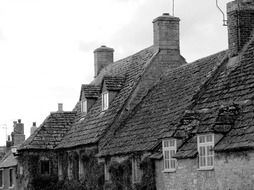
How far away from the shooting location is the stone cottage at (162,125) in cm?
2311

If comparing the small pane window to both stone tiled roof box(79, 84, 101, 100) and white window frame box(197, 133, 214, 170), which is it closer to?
stone tiled roof box(79, 84, 101, 100)

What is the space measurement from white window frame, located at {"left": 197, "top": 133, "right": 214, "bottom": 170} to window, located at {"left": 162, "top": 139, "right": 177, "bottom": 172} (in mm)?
2004

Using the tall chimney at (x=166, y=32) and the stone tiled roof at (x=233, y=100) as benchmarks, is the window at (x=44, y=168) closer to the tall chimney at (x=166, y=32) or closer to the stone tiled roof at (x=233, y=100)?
the tall chimney at (x=166, y=32)

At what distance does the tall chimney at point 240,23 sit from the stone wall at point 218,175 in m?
5.64

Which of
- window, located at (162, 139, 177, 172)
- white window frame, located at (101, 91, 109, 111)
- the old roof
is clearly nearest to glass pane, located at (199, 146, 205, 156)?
window, located at (162, 139, 177, 172)

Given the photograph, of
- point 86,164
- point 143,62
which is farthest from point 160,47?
point 86,164

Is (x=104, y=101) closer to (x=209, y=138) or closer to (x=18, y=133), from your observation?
(x=209, y=138)

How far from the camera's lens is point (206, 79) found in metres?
28.3

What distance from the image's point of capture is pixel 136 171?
29.8m

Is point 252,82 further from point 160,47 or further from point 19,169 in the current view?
point 19,169

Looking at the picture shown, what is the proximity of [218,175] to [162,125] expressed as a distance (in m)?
6.66

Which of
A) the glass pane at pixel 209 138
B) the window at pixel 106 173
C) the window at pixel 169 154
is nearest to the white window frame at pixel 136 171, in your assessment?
the window at pixel 169 154

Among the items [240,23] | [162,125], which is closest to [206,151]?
[162,125]

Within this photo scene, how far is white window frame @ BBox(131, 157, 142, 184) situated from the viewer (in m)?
29.4
